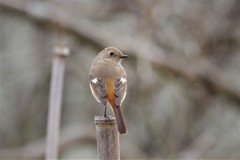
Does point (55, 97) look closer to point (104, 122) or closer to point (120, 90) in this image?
point (120, 90)

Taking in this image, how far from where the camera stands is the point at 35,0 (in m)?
7.86

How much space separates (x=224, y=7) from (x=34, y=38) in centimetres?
294

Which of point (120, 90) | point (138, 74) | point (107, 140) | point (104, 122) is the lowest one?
point (107, 140)

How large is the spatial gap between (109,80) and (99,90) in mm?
171

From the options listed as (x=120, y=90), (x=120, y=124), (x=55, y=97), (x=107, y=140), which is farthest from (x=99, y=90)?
(x=107, y=140)

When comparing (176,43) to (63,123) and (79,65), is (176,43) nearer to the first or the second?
(79,65)

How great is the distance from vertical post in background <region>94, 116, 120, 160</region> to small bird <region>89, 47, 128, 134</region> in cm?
83

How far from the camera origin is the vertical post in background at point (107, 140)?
2.89m

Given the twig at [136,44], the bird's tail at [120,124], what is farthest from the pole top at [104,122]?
the twig at [136,44]

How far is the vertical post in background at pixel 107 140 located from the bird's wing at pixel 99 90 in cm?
116

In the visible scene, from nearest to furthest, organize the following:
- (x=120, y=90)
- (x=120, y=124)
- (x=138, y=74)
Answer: (x=120, y=124), (x=120, y=90), (x=138, y=74)

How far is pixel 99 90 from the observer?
430 centimetres

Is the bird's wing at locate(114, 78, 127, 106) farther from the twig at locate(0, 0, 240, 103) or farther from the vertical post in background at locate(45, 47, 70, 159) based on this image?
the twig at locate(0, 0, 240, 103)

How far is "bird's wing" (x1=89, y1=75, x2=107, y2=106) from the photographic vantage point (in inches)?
167
